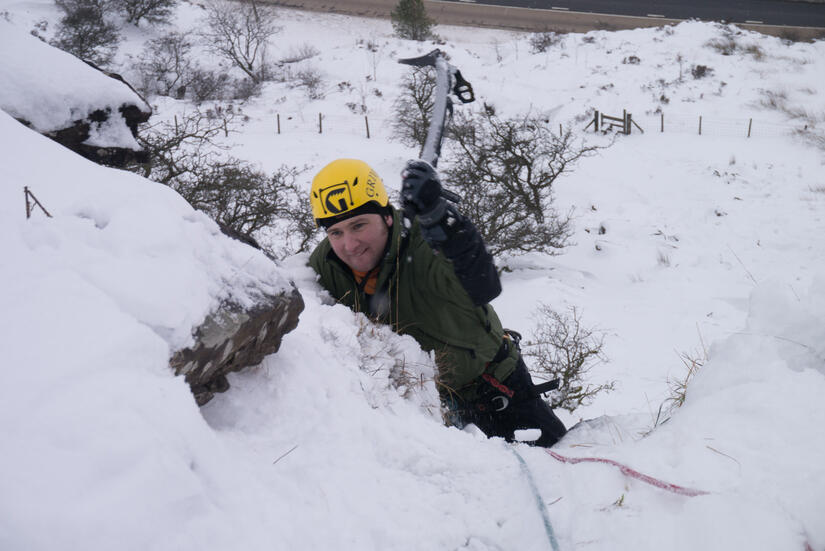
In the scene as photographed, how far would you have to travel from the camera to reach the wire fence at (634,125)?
18.0 meters

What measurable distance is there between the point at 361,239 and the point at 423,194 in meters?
0.52

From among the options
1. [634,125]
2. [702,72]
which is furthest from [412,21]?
[702,72]

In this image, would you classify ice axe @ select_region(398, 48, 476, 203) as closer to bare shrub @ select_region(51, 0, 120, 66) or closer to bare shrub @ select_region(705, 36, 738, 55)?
bare shrub @ select_region(51, 0, 120, 66)

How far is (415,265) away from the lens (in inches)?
112

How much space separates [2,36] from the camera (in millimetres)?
3676

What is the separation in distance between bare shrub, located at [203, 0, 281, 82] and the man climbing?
24.8 meters

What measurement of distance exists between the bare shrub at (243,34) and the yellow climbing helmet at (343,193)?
24.7m

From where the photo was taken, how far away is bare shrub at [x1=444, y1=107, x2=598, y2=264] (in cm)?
1264

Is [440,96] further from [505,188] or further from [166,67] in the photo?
[166,67]

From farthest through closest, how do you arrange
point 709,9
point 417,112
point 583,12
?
1. point 583,12
2. point 709,9
3. point 417,112

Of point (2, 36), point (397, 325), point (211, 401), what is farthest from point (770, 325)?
point (2, 36)

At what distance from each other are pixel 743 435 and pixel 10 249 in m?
2.30

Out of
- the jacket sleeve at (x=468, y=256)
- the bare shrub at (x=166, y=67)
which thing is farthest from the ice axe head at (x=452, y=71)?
the bare shrub at (x=166, y=67)

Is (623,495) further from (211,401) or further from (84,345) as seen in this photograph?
(84,345)
